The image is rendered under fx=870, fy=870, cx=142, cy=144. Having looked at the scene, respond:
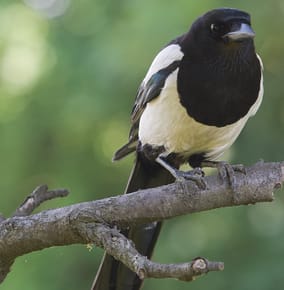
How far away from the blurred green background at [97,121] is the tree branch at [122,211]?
57.8 inches

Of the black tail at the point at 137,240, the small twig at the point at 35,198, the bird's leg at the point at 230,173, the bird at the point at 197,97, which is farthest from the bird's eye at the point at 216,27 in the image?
the small twig at the point at 35,198

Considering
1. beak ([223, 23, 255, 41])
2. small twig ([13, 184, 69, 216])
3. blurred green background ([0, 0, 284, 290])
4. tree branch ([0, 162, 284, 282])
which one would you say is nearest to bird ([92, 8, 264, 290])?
beak ([223, 23, 255, 41])

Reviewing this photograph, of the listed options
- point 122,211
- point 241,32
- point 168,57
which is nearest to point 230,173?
point 122,211

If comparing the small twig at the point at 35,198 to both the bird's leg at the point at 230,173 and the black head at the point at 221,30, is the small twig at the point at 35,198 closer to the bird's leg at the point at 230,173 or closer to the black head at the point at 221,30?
the bird's leg at the point at 230,173

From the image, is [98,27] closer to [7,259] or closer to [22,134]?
[22,134]

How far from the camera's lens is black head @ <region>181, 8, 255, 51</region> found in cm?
270

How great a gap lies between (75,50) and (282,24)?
0.96 meters

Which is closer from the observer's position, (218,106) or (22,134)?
(218,106)

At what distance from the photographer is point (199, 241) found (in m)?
3.96

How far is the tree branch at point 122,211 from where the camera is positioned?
2.15 meters

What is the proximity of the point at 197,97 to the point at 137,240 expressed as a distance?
0.54 metres

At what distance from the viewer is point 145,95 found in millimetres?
3059

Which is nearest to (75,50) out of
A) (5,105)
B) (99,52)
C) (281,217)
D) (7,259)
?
(99,52)

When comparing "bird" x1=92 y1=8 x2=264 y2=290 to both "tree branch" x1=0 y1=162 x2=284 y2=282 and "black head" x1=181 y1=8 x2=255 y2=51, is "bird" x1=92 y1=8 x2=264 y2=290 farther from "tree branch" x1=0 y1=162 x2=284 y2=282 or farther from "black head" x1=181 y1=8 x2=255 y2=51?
"tree branch" x1=0 y1=162 x2=284 y2=282
